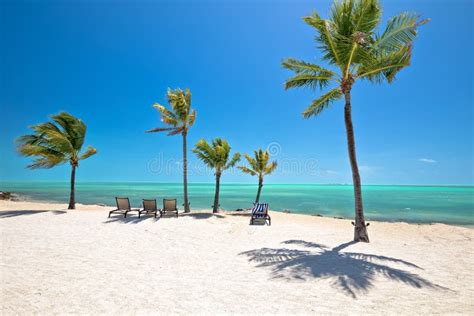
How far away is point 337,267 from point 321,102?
6718mm

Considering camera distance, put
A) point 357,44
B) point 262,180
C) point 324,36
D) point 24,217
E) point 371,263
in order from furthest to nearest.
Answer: point 262,180 < point 24,217 < point 324,36 < point 357,44 < point 371,263

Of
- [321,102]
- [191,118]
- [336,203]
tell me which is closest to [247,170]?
[191,118]

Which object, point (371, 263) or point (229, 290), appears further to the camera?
point (371, 263)

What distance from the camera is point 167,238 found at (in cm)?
830

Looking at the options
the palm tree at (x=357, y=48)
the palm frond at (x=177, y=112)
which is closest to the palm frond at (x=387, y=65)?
the palm tree at (x=357, y=48)

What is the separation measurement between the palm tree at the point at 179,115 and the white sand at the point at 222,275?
869cm

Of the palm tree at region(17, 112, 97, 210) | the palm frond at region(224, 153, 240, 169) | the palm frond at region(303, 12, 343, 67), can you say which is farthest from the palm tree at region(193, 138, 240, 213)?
the palm frond at region(303, 12, 343, 67)

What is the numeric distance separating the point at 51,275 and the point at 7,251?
2.65 metres

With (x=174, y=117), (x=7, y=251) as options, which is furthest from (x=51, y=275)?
(x=174, y=117)

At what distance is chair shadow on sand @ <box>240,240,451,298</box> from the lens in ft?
15.3

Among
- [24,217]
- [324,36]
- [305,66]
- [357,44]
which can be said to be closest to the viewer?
[357,44]

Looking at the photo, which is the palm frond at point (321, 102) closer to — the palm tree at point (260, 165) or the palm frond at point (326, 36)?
the palm frond at point (326, 36)

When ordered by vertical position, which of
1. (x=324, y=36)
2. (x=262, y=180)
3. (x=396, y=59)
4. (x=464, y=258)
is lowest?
(x=464, y=258)

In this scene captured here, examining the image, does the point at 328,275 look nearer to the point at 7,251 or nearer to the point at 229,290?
the point at 229,290
